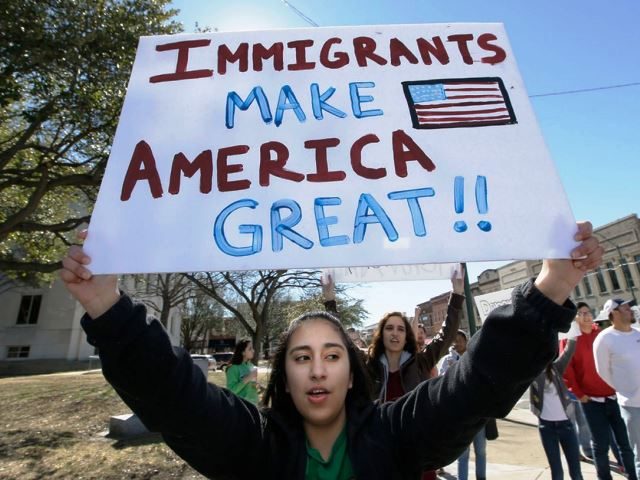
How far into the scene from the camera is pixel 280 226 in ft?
4.37

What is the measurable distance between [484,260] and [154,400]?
1047 mm

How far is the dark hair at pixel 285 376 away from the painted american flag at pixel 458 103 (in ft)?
2.77

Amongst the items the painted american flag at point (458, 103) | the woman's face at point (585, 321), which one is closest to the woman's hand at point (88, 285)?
the painted american flag at point (458, 103)

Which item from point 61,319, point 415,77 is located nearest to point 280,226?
point 415,77

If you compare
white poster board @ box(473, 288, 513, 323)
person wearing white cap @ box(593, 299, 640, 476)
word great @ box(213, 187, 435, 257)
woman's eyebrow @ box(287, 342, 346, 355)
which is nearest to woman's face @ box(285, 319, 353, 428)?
woman's eyebrow @ box(287, 342, 346, 355)

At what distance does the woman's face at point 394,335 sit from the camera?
328cm

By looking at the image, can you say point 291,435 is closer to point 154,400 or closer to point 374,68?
point 154,400

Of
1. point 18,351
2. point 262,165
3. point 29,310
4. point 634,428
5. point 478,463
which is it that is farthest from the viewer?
point 29,310

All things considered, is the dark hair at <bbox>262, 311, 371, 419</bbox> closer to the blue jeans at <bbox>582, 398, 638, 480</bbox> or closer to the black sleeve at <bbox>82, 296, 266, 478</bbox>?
the black sleeve at <bbox>82, 296, 266, 478</bbox>

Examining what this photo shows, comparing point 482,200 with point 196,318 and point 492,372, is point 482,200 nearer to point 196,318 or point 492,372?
point 492,372

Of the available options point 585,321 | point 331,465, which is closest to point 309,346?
point 331,465

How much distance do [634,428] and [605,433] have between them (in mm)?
395

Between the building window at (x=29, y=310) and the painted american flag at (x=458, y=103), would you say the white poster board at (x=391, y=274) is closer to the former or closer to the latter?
the painted american flag at (x=458, y=103)

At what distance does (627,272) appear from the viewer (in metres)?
29.6
